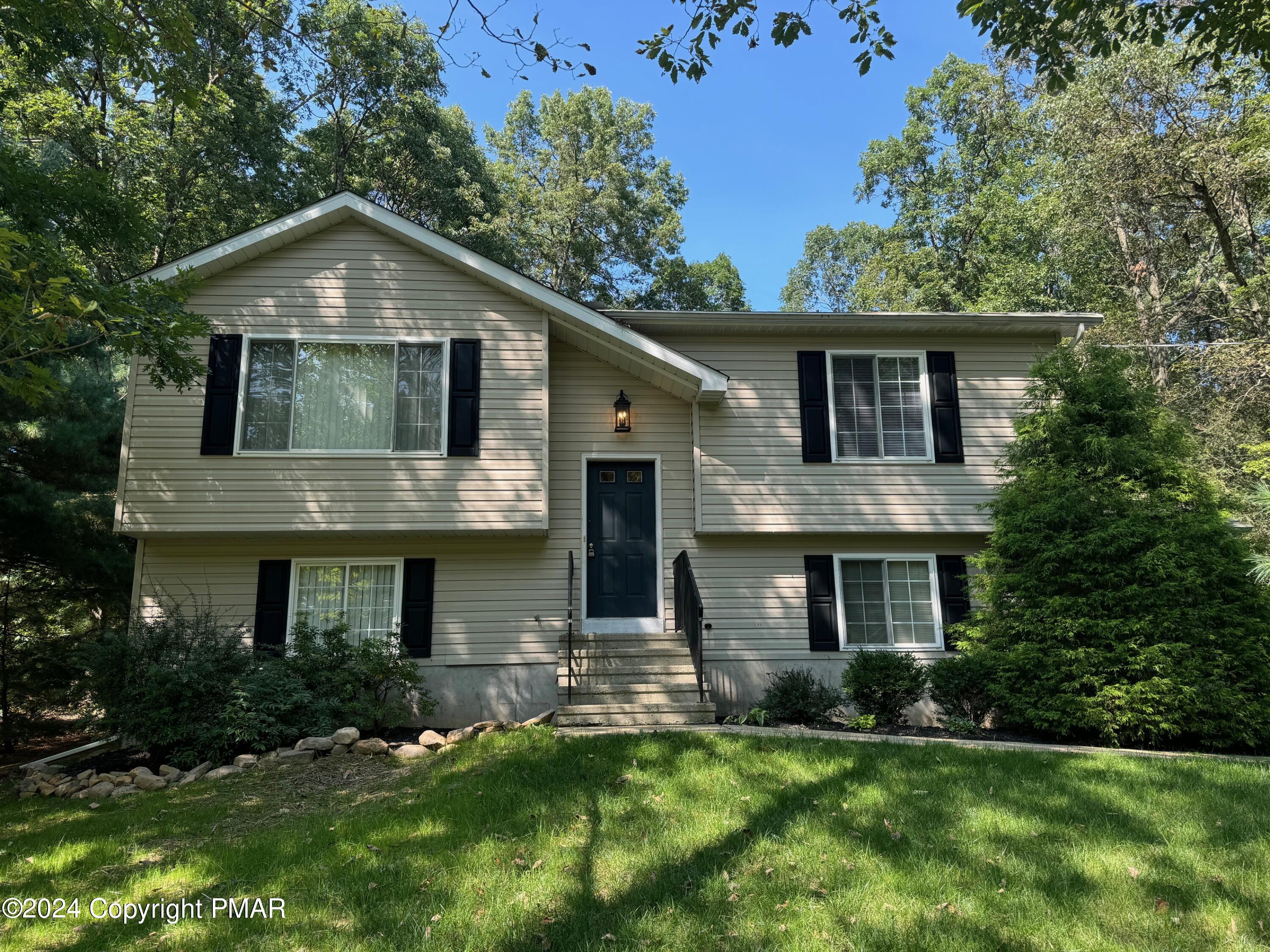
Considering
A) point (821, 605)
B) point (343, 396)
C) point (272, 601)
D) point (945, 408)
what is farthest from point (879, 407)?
point (272, 601)

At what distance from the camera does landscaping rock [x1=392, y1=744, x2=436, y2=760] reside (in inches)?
272

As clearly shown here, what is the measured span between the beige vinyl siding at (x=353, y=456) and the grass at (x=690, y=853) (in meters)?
3.16

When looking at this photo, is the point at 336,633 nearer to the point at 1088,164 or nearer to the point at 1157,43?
the point at 1157,43

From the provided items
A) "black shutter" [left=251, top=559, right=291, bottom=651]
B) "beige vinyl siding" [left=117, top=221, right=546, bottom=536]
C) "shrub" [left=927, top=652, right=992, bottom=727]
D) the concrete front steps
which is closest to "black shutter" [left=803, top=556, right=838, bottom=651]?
the concrete front steps

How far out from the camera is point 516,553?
30.8ft

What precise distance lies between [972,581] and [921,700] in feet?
6.51

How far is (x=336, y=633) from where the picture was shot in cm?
805

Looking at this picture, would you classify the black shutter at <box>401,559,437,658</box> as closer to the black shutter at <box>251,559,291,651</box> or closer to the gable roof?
the black shutter at <box>251,559,291,651</box>

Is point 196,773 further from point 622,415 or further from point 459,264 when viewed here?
point 459,264

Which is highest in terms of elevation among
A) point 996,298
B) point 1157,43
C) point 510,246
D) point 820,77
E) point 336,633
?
point 510,246

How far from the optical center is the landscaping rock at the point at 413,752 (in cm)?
691

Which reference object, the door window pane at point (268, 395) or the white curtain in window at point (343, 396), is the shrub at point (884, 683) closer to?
the white curtain in window at point (343, 396)

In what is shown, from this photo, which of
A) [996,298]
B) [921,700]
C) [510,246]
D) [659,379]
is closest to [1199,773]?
[921,700]

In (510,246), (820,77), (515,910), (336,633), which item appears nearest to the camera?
(515,910)
